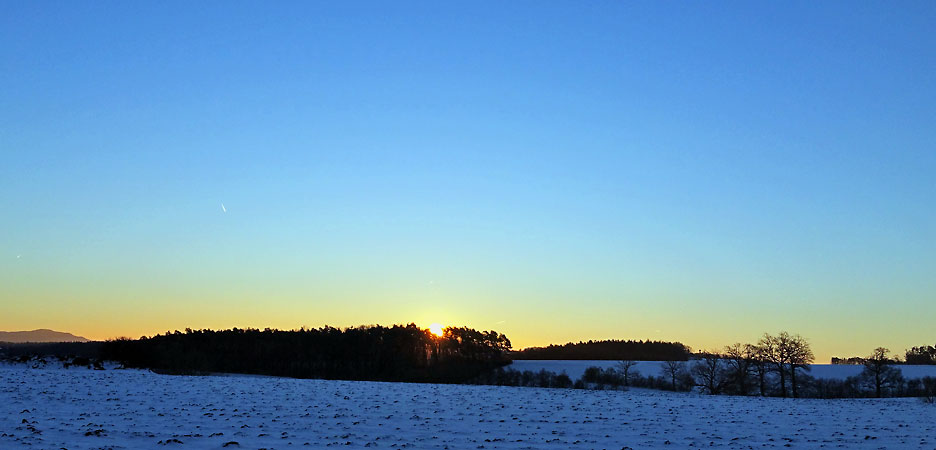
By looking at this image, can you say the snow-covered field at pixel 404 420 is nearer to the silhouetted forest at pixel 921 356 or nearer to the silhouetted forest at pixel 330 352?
the silhouetted forest at pixel 330 352

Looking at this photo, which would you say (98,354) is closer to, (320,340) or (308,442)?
(320,340)

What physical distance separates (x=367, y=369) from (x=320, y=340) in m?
11.1

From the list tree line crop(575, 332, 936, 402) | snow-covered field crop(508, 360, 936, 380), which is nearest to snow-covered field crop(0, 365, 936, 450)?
tree line crop(575, 332, 936, 402)

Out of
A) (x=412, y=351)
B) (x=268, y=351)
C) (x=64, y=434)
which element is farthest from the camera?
(x=412, y=351)

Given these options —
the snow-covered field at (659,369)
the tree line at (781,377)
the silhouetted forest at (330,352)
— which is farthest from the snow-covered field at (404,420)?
the snow-covered field at (659,369)

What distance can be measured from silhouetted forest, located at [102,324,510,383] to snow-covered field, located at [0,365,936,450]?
55072 millimetres

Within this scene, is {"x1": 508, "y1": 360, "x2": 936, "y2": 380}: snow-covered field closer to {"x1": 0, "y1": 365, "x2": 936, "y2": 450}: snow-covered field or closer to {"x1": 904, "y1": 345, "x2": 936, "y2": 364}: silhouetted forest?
{"x1": 904, "y1": 345, "x2": 936, "y2": 364}: silhouetted forest

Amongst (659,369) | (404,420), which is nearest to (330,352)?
(659,369)

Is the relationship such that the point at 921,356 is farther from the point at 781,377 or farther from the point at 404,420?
the point at 404,420

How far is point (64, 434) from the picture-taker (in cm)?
2419

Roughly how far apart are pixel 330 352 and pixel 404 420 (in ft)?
268

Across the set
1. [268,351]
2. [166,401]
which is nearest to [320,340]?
[268,351]

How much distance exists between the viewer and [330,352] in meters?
111

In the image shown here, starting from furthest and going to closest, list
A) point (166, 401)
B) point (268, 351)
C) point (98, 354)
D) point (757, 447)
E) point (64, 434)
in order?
point (268, 351) → point (98, 354) → point (166, 401) → point (757, 447) → point (64, 434)
